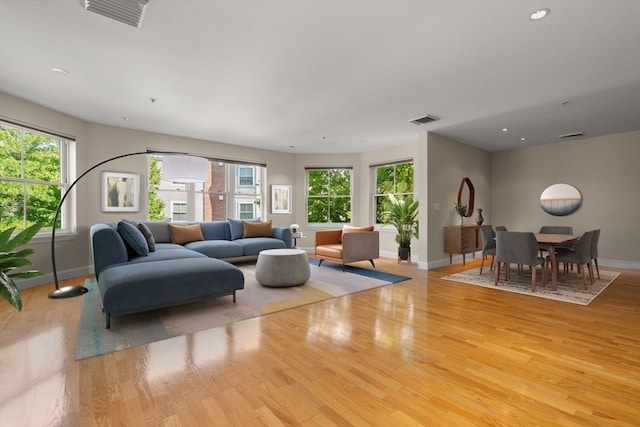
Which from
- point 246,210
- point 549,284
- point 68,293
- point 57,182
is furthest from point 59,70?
point 549,284

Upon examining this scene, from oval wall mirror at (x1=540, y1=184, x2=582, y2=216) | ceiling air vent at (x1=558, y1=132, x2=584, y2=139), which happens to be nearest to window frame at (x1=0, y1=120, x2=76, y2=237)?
ceiling air vent at (x1=558, y1=132, x2=584, y2=139)

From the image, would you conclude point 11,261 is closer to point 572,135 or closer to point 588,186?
point 572,135

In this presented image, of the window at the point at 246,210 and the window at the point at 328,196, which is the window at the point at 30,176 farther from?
the window at the point at 328,196

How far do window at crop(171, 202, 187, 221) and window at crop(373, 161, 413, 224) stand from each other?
4.21m

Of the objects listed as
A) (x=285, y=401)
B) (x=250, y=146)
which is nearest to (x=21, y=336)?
(x=285, y=401)

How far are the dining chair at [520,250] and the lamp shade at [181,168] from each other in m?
4.14

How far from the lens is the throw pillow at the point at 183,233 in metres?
5.23

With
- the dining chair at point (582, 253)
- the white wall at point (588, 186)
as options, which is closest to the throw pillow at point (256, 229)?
the dining chair at point (582, 253)

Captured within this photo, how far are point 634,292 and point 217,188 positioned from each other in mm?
7054

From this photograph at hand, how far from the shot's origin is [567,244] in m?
4.93

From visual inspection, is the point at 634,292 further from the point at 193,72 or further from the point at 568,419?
the point at 193,72

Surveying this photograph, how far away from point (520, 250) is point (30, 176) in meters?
6.80

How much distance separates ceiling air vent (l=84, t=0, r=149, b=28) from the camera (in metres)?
2.04

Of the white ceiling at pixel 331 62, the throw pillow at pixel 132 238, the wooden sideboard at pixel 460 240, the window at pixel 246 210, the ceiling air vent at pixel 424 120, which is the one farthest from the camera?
the window at pixel 246 210
